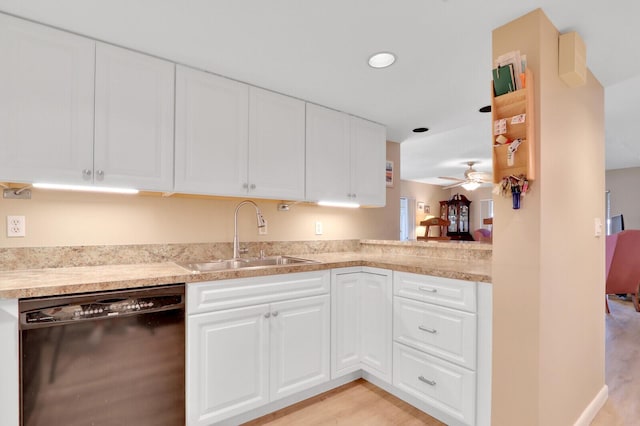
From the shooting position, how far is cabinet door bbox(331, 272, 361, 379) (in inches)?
84.7

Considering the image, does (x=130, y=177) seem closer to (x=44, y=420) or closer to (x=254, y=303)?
(x=254, y=303)

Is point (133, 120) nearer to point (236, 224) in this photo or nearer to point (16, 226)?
point (16, 226)

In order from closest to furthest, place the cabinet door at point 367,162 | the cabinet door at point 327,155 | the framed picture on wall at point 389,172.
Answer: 1. the cabinet door at point 327,155
2. the cabinet door at point 367,162
3. the framed picture on wall at point 389,172

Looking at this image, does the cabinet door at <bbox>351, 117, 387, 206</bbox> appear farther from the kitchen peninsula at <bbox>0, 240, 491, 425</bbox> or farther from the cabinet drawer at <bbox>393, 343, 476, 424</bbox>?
the cabinet drawer at <bbox>393, 343, 476, 424</bbox>

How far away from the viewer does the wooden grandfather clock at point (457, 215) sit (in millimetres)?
8453

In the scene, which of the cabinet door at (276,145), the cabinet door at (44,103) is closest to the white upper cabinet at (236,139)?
the cabinet door at (276,145)

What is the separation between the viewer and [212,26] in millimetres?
1586

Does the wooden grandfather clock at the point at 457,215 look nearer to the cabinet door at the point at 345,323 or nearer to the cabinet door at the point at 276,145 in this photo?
the cabinet door at the point at 345,323

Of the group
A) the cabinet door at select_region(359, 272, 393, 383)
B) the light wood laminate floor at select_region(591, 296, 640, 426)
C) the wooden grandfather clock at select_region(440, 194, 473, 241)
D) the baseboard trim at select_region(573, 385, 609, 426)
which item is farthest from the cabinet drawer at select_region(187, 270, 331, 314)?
the wooden grandfather clock at select_region(440, 194, 473, 241)

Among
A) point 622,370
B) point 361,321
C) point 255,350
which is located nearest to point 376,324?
point 361,321

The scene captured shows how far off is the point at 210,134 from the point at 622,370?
3619 millimetres

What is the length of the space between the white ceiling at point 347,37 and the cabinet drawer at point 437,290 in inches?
50.2

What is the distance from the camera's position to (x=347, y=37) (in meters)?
1.67

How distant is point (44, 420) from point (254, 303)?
0.96 m
